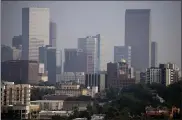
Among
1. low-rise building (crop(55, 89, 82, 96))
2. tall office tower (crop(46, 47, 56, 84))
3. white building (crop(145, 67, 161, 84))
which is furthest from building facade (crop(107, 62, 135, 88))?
tall office tower (crop(46, 47, 56, 84))

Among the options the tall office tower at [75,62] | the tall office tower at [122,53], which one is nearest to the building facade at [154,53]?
the tall office tower at [122,53]

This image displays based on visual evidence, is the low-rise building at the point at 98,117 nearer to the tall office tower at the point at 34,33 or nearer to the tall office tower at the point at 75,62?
the tall office tower at the point at 34,33

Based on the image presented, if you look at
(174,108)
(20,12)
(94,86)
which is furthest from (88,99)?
(174,108)

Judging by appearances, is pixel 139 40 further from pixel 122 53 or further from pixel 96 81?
pixel 96 81

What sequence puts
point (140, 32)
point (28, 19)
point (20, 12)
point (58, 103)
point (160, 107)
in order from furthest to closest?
point (140, 32) < point (28, 19) < point (20, 12) < point (58, 103) < point (160, 107)

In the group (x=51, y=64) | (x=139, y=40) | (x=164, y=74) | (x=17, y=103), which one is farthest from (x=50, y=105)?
(x=139, y=40)

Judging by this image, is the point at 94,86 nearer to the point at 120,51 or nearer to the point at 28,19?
the point at 120,51
